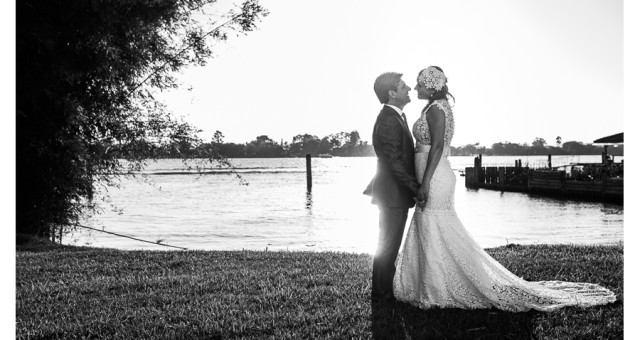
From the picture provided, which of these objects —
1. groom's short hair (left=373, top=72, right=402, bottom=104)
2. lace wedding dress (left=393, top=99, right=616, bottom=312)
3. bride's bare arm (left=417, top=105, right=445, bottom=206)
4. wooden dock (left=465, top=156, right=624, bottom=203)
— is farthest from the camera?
wooden dock (left=465, top=156, right=624, bottom=203)

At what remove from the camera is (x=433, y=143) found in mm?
5441

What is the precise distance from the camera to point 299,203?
40.3 m

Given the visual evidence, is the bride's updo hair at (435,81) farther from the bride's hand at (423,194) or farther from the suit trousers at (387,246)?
the suit trousers at (387,246)

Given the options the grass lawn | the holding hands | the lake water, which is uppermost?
the holding hands

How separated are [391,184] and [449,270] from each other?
0.96 m

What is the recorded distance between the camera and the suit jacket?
548 cm

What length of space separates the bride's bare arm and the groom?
0.09 meters

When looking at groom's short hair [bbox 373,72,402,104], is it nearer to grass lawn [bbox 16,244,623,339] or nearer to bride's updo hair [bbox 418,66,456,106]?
bride's updo hair [bbox 418,66,456,106]

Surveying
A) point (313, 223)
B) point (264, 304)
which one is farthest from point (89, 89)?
point (313, 223)

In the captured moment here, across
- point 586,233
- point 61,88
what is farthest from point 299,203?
point 61,88

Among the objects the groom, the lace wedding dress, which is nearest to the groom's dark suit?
the groom

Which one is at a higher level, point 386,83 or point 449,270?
point 386,83

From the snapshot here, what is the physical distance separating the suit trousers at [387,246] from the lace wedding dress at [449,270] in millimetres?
96

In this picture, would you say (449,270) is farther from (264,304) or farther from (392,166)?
(264,304)
